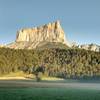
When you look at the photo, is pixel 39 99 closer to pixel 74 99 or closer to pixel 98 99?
pixel 74 99

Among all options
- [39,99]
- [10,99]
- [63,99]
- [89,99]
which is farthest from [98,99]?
[10,99]

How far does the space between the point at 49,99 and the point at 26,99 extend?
5891 mm

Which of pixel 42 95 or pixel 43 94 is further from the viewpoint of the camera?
pixel 43 94

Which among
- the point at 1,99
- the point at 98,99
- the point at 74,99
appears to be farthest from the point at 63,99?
the point at 1,99

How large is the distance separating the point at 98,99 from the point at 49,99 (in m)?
13.3

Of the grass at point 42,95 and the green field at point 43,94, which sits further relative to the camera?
the green field at point 43,94

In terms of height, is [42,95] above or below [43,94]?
below

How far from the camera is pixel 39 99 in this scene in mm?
89812

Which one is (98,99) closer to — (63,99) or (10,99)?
(63,99)

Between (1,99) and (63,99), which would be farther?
(63,99)

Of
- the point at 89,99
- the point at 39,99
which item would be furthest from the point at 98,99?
the point at 39,99

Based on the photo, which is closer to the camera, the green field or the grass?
the grass

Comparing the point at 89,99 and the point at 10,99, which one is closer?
the point at 10,99

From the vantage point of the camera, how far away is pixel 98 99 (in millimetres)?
94312
